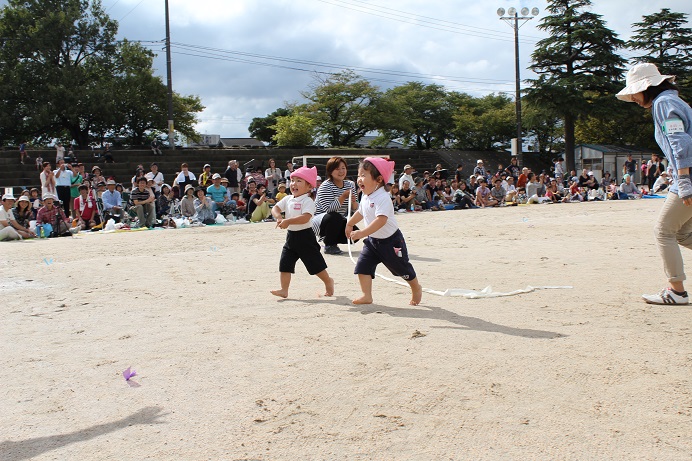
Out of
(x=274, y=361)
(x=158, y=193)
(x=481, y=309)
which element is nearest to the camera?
(x=274, y=361)

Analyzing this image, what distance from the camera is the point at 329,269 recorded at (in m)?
8.52

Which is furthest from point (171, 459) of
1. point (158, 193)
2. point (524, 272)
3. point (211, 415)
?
point (158, 193)

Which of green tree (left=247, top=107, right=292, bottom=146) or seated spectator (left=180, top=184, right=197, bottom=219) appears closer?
seated spectator (left=180, top=184, right=197, bottom=219)

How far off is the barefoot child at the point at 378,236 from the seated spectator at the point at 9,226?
441 inches

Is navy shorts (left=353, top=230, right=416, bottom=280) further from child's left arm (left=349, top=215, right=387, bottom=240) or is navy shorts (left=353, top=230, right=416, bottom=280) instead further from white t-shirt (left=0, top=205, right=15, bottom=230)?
white t-shirt (left=0, top=205, right=15, bottom=230)

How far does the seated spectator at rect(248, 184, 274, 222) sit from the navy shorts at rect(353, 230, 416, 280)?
12.0 metres

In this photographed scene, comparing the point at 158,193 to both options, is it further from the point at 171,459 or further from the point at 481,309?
the point at 171,459

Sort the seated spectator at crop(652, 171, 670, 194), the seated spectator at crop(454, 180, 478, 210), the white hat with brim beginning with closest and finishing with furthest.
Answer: the white hat with brim < the seated spectator at crop(454, 180, 478, 210) < the seated spectator at crop(652, 171, 670, 194)

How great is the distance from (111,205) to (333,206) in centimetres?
1002

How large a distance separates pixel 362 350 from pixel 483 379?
0.94m

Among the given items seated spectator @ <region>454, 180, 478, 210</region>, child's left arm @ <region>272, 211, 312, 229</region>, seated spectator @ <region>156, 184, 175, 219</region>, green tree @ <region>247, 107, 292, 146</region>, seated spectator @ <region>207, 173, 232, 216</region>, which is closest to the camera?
child's left arm @ <region>272, 211, 312, 229</region>

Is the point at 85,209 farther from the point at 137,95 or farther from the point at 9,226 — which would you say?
the point at 137,95

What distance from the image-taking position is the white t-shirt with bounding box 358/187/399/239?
5.86 meters

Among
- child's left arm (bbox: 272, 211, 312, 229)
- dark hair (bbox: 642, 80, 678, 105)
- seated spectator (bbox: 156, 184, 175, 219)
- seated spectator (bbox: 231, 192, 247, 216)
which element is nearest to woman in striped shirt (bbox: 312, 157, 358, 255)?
child's left arm (bbox: 272, 211, 312, 229)
